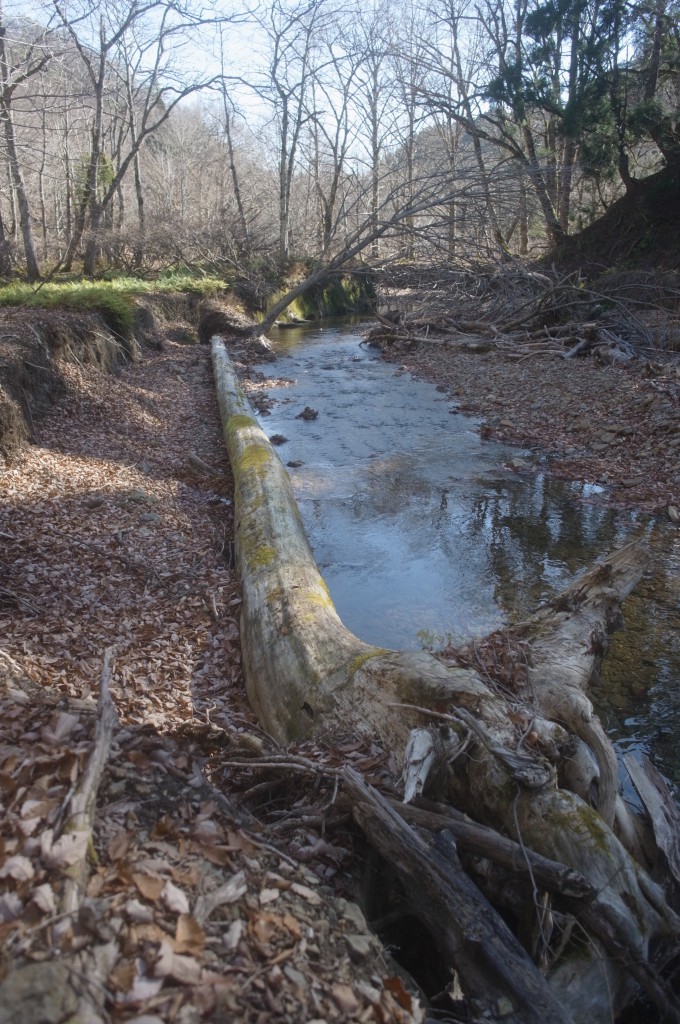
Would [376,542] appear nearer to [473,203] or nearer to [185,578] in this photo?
[185,578]

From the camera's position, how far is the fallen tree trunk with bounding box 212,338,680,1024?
2.49 meters

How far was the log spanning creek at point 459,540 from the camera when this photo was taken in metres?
5.05

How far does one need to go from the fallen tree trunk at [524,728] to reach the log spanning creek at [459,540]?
64 cm

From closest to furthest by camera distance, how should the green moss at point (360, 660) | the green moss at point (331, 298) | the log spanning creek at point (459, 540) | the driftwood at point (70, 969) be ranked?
1. the driftwood at point (70, 969)
2. the green moss at point (360, 660)
3. the log spanning creek at point (459, 540)
4. the green moss at point (331, 298)

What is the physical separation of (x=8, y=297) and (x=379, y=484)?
316 inches

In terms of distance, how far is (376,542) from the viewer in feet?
24.8

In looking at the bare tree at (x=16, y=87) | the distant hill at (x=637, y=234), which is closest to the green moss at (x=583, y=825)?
the bare tree at (x=16, y=87)

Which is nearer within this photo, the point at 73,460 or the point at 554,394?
the point at 73,460

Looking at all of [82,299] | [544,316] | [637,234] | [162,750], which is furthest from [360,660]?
[637,234]

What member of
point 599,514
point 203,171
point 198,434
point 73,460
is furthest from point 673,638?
point 203,171

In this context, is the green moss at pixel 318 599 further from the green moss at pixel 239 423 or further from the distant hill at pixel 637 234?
the distant hill at pixel 637 234

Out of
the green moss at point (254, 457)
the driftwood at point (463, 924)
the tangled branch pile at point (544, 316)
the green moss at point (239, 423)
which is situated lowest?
the driftwood at point (463, 924)

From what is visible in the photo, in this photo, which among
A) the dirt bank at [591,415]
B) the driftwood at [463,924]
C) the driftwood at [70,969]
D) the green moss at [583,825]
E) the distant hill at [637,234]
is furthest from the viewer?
the distant hill at [637,234]

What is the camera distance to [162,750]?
3037 mm
